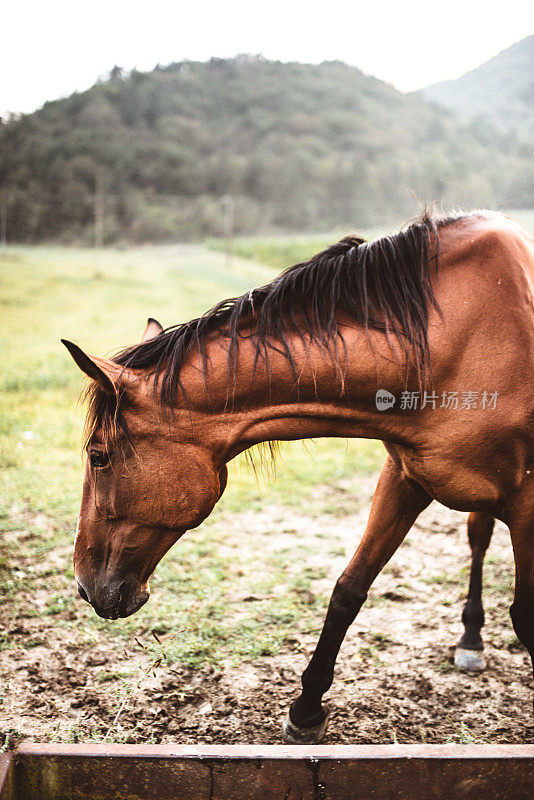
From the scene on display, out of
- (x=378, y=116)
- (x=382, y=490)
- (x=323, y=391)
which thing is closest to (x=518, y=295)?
(x=323, y=391)

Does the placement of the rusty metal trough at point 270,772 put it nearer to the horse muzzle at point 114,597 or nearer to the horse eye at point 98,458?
the horse muzzle at point 114,597

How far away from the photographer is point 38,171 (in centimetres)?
618

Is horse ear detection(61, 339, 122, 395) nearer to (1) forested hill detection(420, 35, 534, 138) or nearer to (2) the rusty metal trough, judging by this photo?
(2) the rusty metal trough

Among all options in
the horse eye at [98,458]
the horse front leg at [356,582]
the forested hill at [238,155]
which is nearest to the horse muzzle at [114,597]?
the horse eye at [98,458]

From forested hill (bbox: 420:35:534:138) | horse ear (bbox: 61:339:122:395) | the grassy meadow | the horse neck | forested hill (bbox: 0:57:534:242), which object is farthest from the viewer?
forested hill (bbox: 420:35:534:138)

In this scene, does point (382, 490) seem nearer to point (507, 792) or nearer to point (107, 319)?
point (507, 792)

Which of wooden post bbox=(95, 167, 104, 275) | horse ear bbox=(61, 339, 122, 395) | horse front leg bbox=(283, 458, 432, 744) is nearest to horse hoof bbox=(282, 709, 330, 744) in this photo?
horse front leg bbox=(283, 458, 432, 744)

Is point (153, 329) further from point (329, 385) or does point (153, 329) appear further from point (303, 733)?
point (303, 733)

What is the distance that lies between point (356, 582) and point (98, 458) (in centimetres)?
107

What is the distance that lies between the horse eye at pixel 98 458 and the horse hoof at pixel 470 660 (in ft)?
6.41

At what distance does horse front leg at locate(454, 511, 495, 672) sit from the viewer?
275 centimetres

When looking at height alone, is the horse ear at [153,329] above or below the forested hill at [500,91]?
below

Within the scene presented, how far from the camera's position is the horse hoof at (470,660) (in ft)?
8.93

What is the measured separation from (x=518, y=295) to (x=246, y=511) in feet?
9.78
